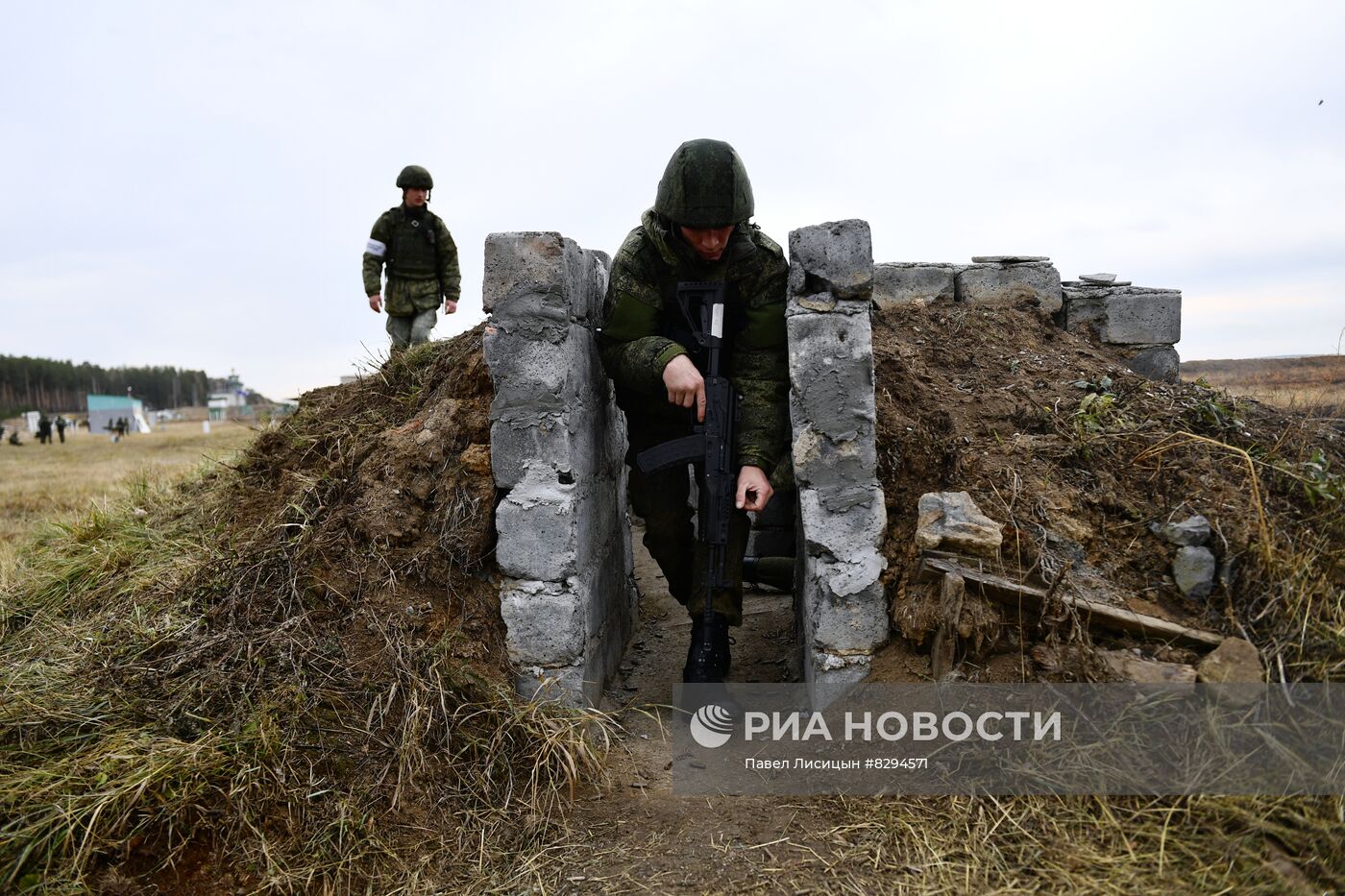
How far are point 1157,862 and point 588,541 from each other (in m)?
2.37

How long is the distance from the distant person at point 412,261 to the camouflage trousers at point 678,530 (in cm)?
388

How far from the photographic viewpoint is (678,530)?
165 inches

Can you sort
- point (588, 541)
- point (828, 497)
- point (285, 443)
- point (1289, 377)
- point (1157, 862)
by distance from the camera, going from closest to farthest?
point (1157, 862)
point (828, 497)
point (588, 541)
point (285, 443)
point (1289, 377)

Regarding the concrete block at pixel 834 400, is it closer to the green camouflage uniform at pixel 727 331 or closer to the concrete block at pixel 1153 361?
the green camouflage uniform at pixel 727 331

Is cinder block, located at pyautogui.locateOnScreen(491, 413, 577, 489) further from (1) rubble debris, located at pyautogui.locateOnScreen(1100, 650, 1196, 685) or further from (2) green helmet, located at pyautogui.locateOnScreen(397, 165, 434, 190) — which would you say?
(2) green helmet, located at pyautogui.locateOnScreen(397, 165, 434, 190)

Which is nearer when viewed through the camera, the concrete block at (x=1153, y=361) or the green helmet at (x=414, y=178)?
the concrete block at (x=1153, y=361)

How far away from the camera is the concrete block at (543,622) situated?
356cm

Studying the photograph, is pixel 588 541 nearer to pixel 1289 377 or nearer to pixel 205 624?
pixel 205 624

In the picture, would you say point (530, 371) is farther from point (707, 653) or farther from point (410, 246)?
point (410, 246)

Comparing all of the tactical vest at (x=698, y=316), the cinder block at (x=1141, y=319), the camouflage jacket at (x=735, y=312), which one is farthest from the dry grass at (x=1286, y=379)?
the tactical vest at (x=698, y=316)

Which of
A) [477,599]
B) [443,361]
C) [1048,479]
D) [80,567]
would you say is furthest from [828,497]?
[80,567]

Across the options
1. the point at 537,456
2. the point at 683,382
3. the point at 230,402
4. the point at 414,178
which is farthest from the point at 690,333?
the point at 230,402

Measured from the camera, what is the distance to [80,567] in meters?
4.69

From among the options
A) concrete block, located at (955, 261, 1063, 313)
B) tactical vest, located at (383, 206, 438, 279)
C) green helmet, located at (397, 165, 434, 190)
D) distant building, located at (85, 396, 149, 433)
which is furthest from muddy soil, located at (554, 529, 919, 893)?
distant building, located at (85, 396, 149, 433)
